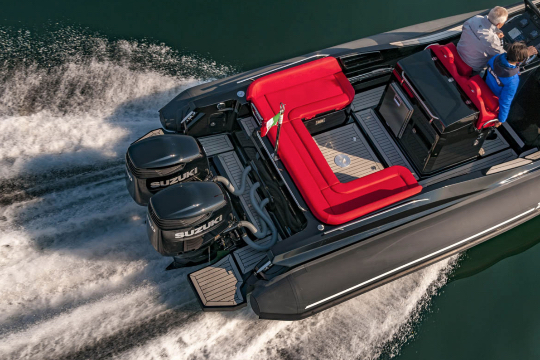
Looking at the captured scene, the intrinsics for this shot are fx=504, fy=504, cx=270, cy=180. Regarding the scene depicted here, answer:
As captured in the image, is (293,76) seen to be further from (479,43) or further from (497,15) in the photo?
(497,15)

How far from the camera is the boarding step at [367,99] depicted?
556 centimetres

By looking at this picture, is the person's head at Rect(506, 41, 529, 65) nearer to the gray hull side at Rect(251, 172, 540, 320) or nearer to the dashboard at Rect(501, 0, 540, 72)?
the dashboard at Rect(501, 0, 540, 72)

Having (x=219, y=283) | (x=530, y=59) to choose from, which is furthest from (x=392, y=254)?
(x=530, y=59)

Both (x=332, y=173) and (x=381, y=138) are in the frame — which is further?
(x=381, y=138)

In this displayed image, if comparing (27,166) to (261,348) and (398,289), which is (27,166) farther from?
(398,289)

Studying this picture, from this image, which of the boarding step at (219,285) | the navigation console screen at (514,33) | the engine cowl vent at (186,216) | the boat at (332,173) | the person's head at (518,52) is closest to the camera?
the engine cowl vent at (186,216)

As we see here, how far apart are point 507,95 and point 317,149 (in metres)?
1.77

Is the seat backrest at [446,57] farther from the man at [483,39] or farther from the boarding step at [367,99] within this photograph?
the boarding step at [367,99]

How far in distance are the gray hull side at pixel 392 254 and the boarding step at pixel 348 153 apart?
31.7 inches

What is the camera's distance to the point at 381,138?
537 cm

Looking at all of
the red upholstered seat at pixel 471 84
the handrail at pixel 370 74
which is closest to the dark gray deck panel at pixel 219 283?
the handrail at pixel 370 74

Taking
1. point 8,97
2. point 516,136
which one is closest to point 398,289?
point 516,136

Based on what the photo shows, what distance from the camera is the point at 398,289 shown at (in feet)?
17.7

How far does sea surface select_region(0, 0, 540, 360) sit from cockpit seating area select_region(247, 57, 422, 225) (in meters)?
1.29
